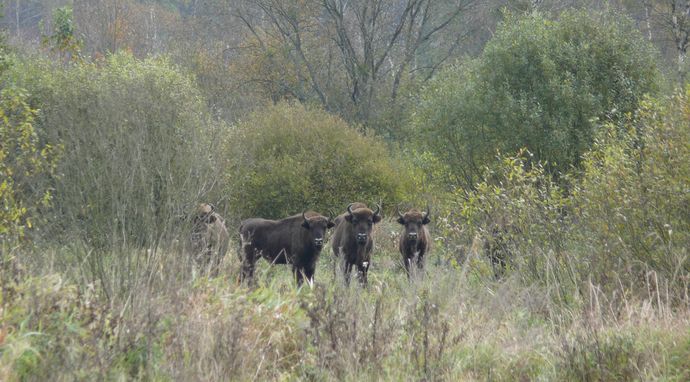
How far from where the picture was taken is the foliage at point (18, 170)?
1343 centimetres

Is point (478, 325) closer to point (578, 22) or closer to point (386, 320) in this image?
point (386, 320)

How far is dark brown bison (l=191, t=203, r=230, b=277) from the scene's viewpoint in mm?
12773

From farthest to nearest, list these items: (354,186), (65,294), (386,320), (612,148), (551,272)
→ 1. (354,186)
2. (612,148)
3. (551,272)
4. (386,320)
5. (65,294)

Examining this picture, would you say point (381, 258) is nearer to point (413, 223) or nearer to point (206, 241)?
point (413, 223)

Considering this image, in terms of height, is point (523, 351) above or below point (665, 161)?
below

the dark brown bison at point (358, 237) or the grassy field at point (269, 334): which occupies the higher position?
the grassy field at point (269, 334)

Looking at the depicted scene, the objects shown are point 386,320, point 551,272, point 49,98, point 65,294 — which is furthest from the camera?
point 49,98

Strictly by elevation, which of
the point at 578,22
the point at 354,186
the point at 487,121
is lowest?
the point at 354,186

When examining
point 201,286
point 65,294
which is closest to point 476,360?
point 201,286

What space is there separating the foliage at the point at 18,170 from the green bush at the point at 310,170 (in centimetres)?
1408

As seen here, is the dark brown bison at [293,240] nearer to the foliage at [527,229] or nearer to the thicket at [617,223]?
the foliage at [527,229]

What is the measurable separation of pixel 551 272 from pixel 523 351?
385 cm

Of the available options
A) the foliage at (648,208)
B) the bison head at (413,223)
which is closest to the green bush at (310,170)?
the bison head at (413,223)

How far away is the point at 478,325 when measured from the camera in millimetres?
11680
